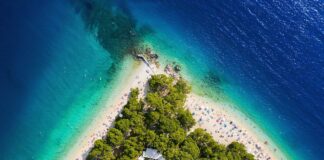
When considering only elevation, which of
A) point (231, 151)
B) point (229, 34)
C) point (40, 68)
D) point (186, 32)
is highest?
point (229, 34)

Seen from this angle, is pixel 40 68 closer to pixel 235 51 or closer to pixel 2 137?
pixel 2 137

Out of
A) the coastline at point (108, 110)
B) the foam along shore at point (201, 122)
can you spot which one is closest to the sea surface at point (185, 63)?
the coastline at point (108, 110)

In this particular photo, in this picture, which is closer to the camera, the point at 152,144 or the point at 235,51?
the point at 152,144

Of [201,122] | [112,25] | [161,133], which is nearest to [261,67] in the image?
[201,122]

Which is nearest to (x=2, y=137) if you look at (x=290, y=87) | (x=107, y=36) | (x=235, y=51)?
(x=107, y=36)

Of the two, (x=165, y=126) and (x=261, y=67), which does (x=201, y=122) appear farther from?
(x=261, y=67)
